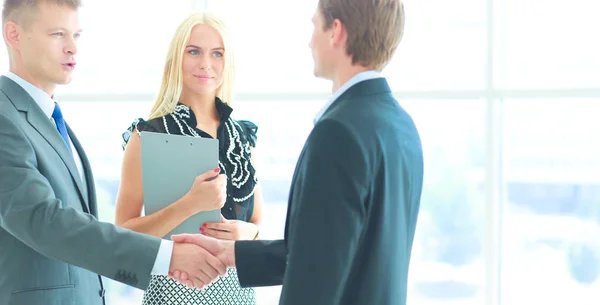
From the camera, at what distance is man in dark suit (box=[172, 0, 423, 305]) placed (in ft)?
4.96

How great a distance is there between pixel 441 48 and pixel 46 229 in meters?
2.27

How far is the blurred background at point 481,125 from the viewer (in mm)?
3416

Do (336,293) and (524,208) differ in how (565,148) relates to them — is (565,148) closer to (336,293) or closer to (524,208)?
(524,208)

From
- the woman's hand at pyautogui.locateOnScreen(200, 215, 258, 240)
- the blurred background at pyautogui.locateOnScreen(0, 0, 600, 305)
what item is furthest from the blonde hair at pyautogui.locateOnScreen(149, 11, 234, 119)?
the blurred background at pyautogui.locateOnScreen(0, 0, 600, 305)

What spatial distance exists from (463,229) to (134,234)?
2.01 m

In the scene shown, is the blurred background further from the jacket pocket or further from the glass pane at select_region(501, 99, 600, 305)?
the jacket pocket

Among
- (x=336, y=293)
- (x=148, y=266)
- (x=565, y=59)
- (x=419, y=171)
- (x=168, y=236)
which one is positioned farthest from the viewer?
(x=565, y=59)

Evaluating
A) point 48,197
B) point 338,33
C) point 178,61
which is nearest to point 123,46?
point 178,61

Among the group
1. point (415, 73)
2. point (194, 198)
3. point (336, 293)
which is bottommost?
point (336, 293)

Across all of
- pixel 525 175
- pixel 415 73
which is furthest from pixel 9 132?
pixel 525 175

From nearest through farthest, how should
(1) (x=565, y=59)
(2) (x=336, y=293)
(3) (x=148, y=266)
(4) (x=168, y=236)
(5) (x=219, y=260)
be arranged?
(2) (x=336, y=293)
(3) (x=148, y=266)
(5) (x=219, y=260)
(4) (x=168, y=236)
(1) (x=565, y=59)

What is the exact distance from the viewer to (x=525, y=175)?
352 centimetres

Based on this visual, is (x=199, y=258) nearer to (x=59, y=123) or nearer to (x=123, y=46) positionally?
(x=59, y=123)

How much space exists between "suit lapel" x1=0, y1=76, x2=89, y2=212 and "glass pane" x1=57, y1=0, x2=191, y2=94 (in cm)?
203
